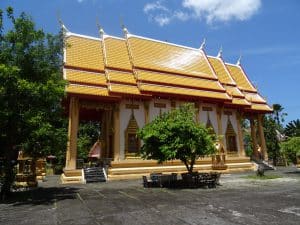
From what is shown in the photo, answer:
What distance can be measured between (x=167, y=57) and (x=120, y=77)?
631 cm

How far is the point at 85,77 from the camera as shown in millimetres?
22922

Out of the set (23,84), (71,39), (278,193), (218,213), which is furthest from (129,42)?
(218,213)

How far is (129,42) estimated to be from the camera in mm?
26984

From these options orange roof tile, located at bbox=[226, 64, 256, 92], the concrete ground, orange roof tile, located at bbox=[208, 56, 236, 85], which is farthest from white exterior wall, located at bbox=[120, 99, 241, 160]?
the concrete ground

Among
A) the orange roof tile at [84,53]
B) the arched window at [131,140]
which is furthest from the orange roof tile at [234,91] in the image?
the orange roof tile at [84,53]

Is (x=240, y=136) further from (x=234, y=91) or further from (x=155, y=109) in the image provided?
(x=155, y=109)

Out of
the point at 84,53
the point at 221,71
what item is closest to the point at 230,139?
the point at 221,71

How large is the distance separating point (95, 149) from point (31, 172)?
2300 cm

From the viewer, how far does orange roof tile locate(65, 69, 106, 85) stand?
2225 cm

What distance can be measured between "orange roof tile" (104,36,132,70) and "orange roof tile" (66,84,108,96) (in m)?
2.53

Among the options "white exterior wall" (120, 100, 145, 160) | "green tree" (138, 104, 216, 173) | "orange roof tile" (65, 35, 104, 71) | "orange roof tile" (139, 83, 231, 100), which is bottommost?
"green tree" (138, 104, 216, 173)

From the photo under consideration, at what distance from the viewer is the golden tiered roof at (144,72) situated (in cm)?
2309

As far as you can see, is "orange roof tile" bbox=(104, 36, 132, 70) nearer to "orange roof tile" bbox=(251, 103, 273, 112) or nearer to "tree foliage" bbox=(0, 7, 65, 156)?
"tree foliage" bbox=(0, 7, 65, 156)

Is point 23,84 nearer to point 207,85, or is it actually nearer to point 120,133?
point 120,133
